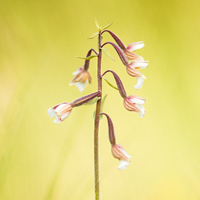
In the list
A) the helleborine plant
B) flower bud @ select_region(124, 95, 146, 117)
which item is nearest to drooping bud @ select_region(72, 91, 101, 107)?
the helleborine plant

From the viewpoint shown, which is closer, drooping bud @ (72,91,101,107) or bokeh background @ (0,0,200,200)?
drooping bud @ (72,91,101,107)

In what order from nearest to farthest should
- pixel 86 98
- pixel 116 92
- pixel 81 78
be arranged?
pixel 86 98 → pixel 81 78 → pixel 116 92

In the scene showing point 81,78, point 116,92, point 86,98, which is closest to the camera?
point 86,98

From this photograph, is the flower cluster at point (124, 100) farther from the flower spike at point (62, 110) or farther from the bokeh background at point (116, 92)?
the bokeh background at point (116, 92)

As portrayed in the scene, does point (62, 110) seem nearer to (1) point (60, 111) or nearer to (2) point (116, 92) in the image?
(1) point (60, 111)

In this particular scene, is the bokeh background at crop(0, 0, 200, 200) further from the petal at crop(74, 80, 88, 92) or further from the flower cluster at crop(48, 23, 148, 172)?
the flower cluster at crop(48, 23, 148, 172)

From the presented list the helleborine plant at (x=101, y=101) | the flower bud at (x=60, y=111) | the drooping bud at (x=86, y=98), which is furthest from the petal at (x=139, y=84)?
the flower bud at (x=60, y=111)

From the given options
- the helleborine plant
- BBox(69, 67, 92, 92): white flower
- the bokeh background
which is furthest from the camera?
the bokeh background

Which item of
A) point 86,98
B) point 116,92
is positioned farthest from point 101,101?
point 116,92

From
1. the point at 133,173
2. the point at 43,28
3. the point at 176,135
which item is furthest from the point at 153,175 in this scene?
the point at 43,28
